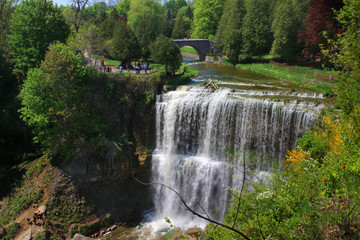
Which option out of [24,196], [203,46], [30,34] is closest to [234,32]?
[203,46]

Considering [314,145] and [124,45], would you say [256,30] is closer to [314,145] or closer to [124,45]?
[124,45]

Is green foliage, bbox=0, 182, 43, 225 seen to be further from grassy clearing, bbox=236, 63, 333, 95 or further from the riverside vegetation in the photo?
grassy clearing, bbox=236, 63, 333, 95

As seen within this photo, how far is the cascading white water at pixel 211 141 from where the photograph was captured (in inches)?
729

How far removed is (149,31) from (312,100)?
23817 mm

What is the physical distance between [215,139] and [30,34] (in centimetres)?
1978

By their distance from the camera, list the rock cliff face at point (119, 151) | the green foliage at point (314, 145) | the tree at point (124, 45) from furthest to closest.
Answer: the tree at point (124, 45)
the rock cliff face at point (119, 151)
the green foliage at point (314, 145)

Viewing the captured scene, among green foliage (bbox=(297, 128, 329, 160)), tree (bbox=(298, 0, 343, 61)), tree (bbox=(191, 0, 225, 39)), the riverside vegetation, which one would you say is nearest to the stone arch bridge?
tree (bbox=(191, 0, 225, 39))

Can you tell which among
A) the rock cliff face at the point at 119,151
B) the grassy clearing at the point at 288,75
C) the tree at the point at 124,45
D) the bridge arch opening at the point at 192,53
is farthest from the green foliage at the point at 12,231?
the bridge arch opening at the point at 192,53

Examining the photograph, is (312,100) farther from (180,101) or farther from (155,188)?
(155,188)

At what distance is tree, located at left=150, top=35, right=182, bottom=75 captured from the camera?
2423 cm

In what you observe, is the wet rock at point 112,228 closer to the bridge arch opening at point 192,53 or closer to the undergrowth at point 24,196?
the undergrowth at point 24,196

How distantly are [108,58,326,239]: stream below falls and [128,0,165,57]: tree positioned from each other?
15674mm

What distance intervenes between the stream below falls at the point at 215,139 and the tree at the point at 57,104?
21.8 feet

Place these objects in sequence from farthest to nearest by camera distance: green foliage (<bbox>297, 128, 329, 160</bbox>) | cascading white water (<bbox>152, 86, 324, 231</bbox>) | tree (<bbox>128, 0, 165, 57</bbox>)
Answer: tree (<bbox>128, 0, 165, 57</bbox>) → cascading white water (<bbox>152, 86, 324, 231</bbox>) → green foliage (<bbox>297, 128, 329, 160</bbox>)
